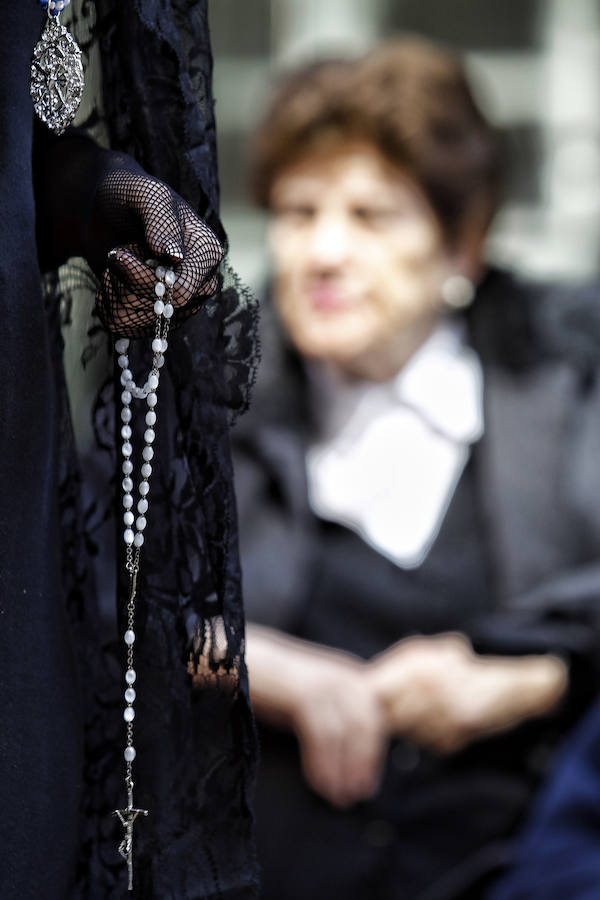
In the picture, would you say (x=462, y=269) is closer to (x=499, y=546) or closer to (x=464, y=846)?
(x=499, y=546)

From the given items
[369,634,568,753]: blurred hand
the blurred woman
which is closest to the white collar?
the blurred woman

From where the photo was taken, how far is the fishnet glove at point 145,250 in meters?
0.61

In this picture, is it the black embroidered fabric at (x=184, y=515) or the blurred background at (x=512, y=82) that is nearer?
the black embroidered fabric at (x=184, y=515)

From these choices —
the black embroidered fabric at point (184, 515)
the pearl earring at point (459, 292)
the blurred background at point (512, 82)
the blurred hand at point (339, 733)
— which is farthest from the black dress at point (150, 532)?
the blurred background at point (512, 82)

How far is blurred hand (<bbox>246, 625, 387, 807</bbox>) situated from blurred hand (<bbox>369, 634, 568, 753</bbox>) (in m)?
0.03

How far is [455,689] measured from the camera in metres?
1.68

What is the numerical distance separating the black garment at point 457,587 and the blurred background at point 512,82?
941 mm

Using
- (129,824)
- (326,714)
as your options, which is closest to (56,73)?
(129,824)

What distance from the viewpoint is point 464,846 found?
166 cm

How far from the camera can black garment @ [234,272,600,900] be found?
1.65 m

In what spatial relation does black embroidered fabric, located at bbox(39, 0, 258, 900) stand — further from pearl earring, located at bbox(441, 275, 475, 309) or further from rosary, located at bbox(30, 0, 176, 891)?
pearl earring, located at bbox(441, 275, 475, 309)

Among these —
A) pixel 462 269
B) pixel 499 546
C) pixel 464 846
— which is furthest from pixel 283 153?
pixel 464 846

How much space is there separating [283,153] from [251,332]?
1.31 m

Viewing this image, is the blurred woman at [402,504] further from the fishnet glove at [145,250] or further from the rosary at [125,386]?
the fishnet glove at [145,250]
